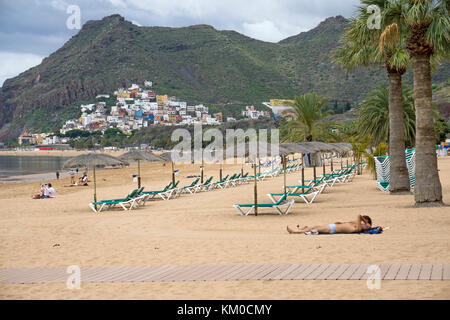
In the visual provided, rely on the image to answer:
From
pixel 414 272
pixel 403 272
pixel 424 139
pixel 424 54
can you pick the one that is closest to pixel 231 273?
pixel 403 272

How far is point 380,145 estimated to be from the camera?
21.9 meters

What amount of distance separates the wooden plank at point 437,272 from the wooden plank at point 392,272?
0.35 meters

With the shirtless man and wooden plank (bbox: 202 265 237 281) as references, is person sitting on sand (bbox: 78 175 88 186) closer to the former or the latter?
the shirtless man

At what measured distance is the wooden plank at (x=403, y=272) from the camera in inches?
196

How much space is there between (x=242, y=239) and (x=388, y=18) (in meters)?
6.47

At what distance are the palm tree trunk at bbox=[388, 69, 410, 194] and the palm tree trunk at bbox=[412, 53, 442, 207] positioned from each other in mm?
2945

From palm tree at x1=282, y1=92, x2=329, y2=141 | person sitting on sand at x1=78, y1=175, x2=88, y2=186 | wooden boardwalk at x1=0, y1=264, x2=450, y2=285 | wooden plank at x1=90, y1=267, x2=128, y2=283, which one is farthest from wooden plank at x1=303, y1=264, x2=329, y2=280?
palm tree at x1=282, y1=92, x2=329, y2=141

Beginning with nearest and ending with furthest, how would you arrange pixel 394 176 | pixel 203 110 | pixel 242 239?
pixel 242 239, pixel 394 176, pixel 203 110

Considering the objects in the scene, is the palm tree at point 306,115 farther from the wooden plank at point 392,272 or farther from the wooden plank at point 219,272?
the wooden plank at point 392,272

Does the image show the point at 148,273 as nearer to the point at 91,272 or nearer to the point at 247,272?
the point at 91,272

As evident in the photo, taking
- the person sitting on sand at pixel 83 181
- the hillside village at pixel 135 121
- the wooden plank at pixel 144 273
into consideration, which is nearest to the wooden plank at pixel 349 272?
the wooden plank at pixel 144 273

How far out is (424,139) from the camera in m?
11.0
